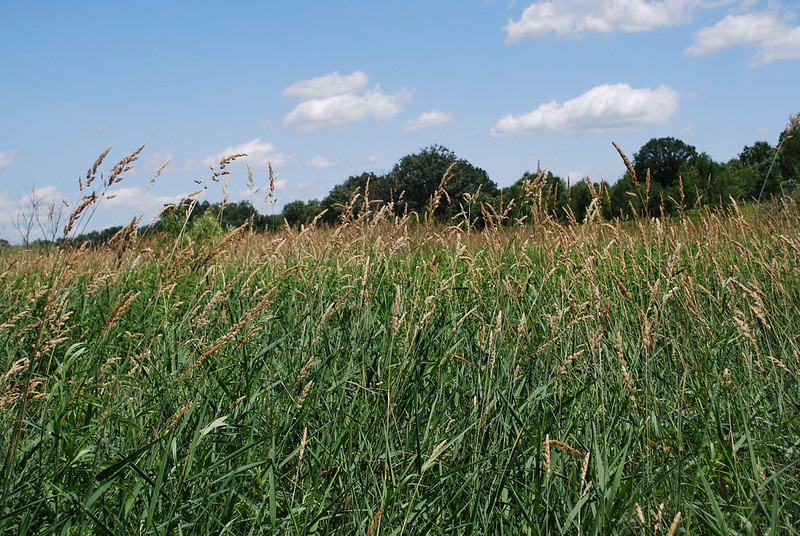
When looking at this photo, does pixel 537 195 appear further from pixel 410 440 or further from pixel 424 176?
pixel 424 176

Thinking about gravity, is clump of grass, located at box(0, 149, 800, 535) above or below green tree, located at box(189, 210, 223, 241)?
below

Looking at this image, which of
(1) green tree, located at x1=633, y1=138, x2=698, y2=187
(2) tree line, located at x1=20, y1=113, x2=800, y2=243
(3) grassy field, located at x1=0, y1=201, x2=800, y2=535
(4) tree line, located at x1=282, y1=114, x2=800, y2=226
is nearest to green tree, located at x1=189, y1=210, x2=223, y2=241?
(2) tree line, located at x1=20, y1=113, x2=800, y2=243

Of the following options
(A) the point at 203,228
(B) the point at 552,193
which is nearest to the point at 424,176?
(A) the point at 203,228

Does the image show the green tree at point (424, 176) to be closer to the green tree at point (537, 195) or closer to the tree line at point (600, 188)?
the tree line at point (600, 188)

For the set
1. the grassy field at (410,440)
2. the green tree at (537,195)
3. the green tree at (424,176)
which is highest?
the green tree at (424,176)

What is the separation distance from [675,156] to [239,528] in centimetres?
936

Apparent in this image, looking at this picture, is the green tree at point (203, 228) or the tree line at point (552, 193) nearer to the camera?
the tree line at point (552, 193)

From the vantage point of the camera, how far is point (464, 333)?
3.21 m

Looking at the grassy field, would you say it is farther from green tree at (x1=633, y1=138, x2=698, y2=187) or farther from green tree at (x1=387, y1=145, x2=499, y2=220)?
green tree at (x1=387, y1=145, x2=499, y2=220)

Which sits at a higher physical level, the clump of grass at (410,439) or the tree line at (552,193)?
the tree line at (552,193)

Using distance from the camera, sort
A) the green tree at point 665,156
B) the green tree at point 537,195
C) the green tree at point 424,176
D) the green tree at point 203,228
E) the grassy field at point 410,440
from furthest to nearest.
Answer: the green tree at point 424,176, the green tree at point 203,228, the green tree at point 665,156, the green tree at point 537,195, the grassy field at point 410,440

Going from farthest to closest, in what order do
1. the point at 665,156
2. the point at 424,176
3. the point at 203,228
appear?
the point at 424,176
the point at 203,228
the point at 665,156

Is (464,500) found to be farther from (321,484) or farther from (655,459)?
(655,459)

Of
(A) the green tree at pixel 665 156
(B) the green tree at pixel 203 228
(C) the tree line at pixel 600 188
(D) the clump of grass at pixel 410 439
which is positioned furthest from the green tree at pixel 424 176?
(D) the clump of grass at pixel 410 439
